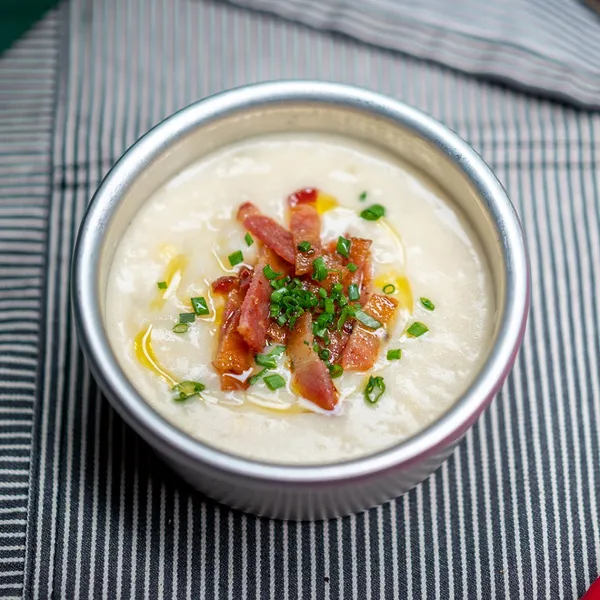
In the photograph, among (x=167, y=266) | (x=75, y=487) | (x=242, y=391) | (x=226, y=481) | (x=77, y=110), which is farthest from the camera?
(x=77, y=110)

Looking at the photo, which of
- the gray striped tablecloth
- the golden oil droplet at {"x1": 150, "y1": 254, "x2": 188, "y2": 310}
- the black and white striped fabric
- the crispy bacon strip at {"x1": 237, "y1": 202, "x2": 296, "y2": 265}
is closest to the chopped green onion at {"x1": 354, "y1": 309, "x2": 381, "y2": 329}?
the crispy bacon strip at {"x1": 237, "y1": 202, "x2": 296, "y2": 265}

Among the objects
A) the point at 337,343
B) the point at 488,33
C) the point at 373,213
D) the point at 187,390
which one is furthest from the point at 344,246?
the point at 488,33

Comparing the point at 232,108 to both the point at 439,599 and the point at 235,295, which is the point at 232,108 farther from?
the point at 439,599

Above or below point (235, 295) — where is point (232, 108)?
above

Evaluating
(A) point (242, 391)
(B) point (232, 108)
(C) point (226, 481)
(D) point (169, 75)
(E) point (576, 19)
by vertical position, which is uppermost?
(E) point (576, 19)

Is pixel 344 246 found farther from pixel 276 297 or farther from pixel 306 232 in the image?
pixel 276 297

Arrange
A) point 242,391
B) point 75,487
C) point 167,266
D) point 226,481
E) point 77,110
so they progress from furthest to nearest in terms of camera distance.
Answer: point 77,110, point 75,487, point 167,266, point 242,391, point 226,481

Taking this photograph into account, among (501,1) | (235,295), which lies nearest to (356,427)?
(235,295)
